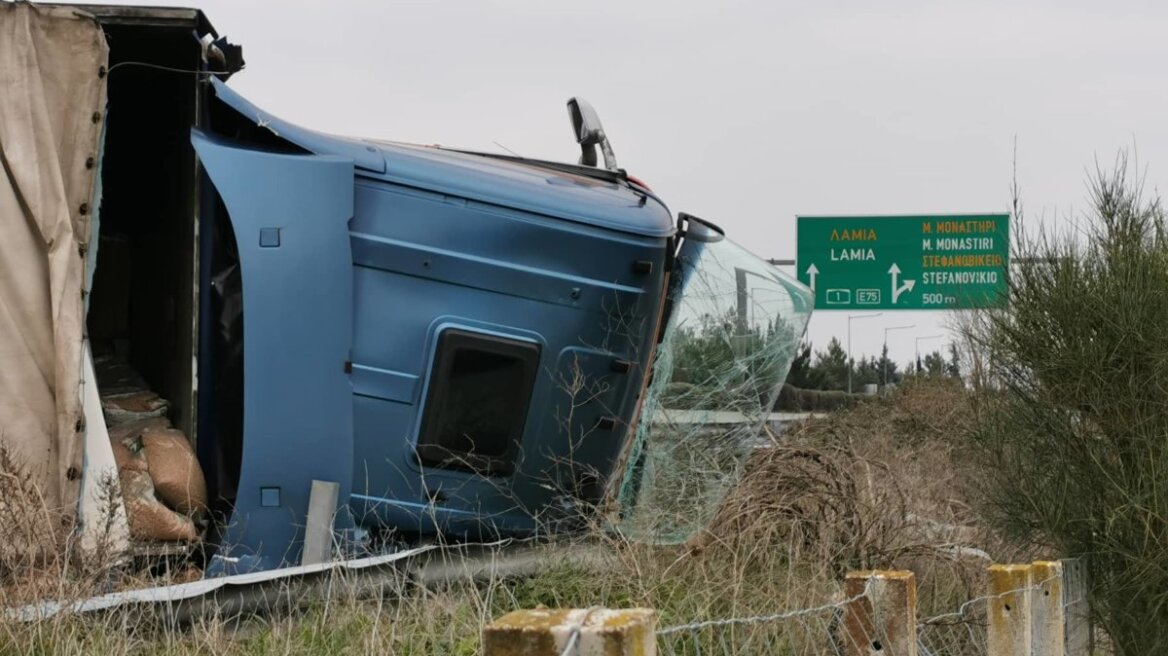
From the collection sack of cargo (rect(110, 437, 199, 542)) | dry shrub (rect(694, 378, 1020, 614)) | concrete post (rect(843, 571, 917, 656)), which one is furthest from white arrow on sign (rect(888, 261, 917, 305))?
concrete post (rect(843, 571, 917, 656))

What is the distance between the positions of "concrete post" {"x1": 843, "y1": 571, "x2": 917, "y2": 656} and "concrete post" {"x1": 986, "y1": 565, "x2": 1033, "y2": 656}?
2.64 ft

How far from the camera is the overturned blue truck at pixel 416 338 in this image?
551 cm

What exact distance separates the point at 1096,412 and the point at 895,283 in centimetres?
1456

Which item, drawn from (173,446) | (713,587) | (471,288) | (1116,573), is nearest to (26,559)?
(173,446)

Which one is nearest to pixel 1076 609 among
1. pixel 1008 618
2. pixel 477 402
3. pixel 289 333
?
pixel 1008 618

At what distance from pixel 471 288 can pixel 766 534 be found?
5.48 ft

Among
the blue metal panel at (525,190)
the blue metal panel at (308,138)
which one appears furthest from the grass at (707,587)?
the blue metal panel at (308,138)

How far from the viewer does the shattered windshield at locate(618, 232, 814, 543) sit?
5.98 m

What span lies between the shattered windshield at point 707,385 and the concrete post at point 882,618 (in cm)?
227

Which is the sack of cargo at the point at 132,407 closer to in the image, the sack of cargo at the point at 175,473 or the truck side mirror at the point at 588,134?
the sack of cargo at the point at 175,473

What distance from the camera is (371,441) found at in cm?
561

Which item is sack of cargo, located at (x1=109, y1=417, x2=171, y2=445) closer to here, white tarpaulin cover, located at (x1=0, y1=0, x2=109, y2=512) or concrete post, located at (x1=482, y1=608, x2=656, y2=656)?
white tarpaulin cover, located at (x1=0, y1=0, x2=109, y2=512)

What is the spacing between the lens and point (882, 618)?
3.43 meters

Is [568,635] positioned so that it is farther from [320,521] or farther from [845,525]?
[845,525]
